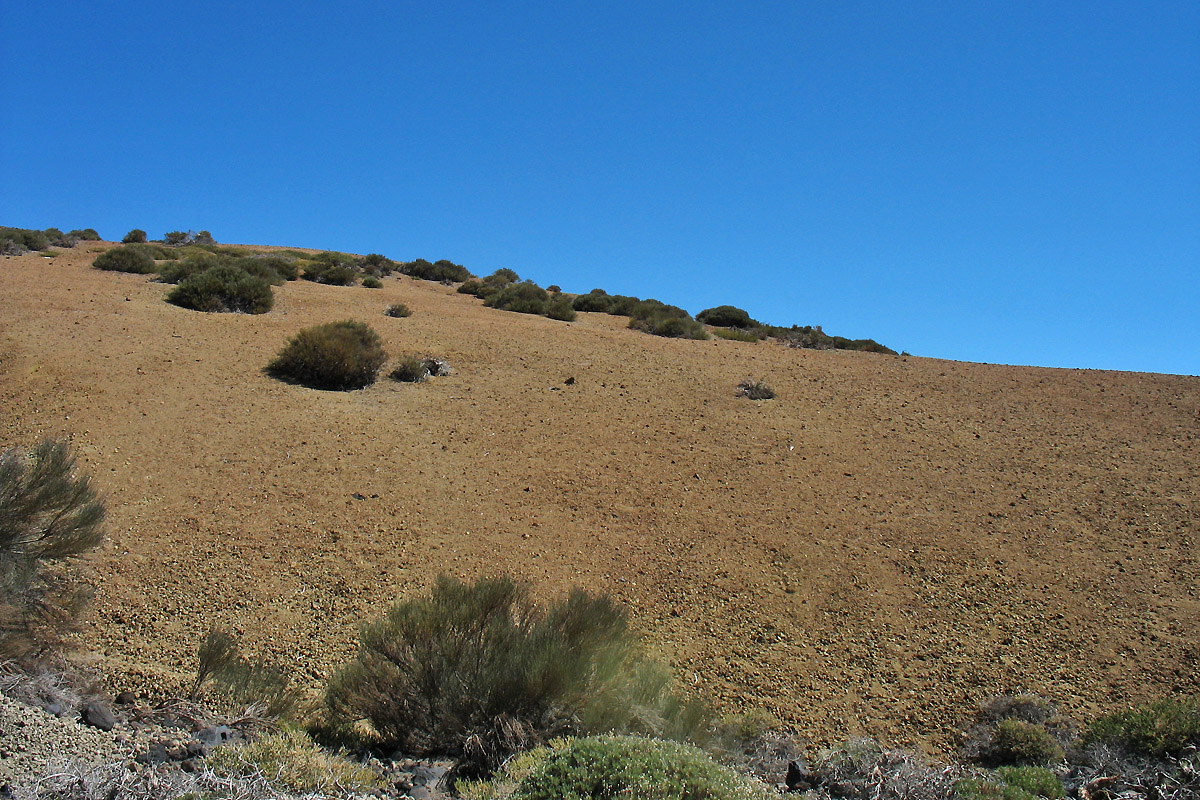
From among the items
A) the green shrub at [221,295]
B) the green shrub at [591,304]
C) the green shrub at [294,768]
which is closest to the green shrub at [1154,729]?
the green shrub at [294,768]

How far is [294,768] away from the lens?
4922mm

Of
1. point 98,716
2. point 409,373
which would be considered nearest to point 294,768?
point 98,716

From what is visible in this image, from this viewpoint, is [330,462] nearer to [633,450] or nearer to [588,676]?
[633,450]

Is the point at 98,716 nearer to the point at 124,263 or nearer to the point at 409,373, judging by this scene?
the point at 409,373

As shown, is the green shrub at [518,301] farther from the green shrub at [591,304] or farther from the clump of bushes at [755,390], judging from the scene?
the clump of bushes at [755,390]

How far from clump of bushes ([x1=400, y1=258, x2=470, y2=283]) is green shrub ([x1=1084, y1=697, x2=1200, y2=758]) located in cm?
3299

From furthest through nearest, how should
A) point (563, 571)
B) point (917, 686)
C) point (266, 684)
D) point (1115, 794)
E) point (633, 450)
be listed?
1. point (633, 450)
2. point (563, 571)
3. point (917, 686)
4. point (266, 684)
5. point (1115, 794)

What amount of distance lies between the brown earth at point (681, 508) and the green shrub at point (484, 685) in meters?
1.41

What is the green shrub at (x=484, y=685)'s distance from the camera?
6254 millimetres

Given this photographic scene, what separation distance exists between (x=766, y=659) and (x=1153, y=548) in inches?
240

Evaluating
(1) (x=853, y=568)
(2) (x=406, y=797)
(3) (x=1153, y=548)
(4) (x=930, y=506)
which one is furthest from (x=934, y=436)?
(2) (x=406, y=797)

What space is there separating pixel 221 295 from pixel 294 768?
17.8 meters

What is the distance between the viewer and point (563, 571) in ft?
32.5

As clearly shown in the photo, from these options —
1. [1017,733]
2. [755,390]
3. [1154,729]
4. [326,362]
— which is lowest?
[1017,733]
